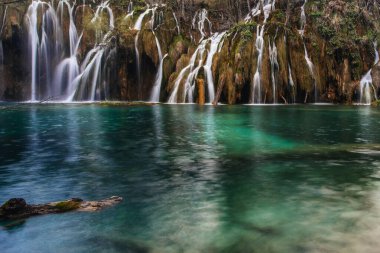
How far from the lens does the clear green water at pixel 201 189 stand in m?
5.87

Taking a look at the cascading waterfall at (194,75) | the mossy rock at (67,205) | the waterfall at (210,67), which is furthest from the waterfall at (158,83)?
the mossy rock at (67,205)

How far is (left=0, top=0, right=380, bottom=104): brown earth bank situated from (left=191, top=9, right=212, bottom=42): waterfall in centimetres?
13

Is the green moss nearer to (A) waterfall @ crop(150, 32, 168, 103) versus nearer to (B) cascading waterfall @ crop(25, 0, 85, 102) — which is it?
(A) waterfall @ crop(150, 32, 168, 103)

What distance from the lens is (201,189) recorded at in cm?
865

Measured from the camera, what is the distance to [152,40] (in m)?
43.3

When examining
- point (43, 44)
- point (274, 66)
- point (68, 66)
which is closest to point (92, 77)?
point (68, 66)

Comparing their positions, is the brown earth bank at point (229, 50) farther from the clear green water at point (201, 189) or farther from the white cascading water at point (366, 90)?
the clear green water at point (201, 189)

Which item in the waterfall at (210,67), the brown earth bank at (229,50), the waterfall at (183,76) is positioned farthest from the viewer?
the waterfall at (183,76)

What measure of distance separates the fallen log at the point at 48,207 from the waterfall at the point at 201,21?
41786 mm

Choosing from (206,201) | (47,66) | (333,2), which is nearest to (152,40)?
(47,66)

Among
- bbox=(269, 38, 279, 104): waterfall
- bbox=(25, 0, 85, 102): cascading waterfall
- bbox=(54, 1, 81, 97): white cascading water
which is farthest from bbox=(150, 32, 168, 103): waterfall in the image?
bbox=(269, 38, 279, 104): waterfall

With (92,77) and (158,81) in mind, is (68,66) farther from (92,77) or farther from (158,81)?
(158,81)

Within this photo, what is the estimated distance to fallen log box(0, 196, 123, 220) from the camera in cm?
649

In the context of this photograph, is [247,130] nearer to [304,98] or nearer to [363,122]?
[363,122]
